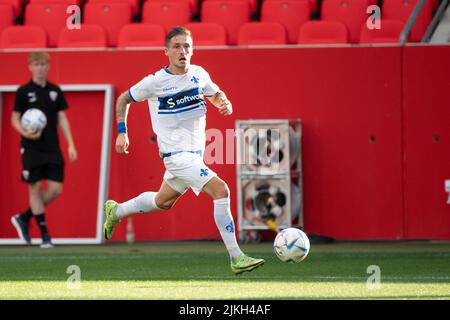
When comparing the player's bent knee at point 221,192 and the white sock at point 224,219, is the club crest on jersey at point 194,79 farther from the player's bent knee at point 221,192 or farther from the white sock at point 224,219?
the white sock at point 224,219

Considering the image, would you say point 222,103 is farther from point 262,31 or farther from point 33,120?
point 262,31

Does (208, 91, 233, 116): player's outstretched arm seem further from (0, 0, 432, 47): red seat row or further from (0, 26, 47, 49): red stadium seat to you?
(0, 26, 47, 49): red stadium seat

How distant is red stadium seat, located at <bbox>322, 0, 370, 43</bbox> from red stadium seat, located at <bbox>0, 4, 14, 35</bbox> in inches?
173

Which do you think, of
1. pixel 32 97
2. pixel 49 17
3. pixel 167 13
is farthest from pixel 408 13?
pixel 32 97

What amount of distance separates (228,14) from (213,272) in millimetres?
6410

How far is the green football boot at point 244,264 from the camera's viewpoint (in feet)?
33.3

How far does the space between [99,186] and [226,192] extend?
5.32m

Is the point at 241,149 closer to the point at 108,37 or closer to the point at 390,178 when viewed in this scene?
the point at 390,178

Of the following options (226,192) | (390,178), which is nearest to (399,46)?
(390,178)

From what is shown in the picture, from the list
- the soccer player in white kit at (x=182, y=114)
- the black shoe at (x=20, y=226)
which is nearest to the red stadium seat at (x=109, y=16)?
→ the black shoe at (x=20, y=226)

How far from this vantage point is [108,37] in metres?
17.1

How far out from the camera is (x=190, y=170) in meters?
10.7

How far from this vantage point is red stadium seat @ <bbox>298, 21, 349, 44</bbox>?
16188 mm

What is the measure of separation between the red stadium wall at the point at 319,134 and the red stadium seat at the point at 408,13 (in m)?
1.03
